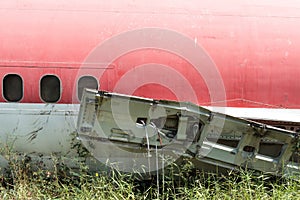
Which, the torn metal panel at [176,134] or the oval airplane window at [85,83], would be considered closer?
the torn metal panel at [176,134]

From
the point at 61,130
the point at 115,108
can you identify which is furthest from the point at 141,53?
the point at 61,130

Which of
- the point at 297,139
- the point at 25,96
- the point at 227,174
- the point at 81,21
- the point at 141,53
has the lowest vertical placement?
the point at 227,174

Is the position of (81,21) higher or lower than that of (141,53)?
higher

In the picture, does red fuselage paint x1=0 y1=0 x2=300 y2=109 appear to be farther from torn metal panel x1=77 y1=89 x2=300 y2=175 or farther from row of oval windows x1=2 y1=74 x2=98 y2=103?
torn metal panel x1=77 y1=89 x2=300 y2=175

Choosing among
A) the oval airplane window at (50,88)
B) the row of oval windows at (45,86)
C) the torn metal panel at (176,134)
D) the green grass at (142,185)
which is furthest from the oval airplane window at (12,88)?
the torn metal panel at (176,134)

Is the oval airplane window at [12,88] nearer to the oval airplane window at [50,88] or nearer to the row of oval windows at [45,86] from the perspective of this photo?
the row of oval windows at [45,86]

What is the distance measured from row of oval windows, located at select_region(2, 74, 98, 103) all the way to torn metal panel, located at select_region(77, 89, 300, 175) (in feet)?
1.84

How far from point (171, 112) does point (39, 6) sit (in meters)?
2.18

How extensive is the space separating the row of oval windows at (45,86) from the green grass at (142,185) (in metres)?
0.86

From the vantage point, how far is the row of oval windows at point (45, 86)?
20.1 feet

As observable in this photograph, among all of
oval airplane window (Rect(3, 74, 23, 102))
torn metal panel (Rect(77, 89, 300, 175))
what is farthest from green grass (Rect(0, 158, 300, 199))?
oval airplane window (Rect(3, 74, 23, 102))

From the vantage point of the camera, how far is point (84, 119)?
5.69m

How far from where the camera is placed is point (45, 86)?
6160mm

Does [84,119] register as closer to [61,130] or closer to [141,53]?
[61,130]
